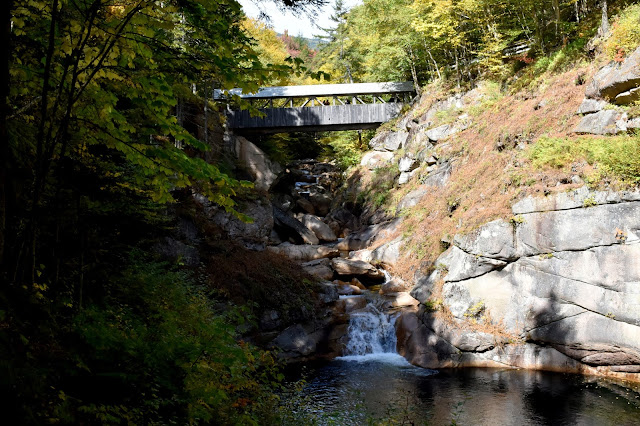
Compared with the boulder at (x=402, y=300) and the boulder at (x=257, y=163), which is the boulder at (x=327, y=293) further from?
the boulder at (x=257, y=163)


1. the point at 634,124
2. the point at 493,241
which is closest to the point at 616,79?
the point at 634,124

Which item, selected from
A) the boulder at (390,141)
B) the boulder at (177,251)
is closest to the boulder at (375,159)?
the boulder at (390,141)

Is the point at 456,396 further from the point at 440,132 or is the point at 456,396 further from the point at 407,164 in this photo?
the point at 407,164

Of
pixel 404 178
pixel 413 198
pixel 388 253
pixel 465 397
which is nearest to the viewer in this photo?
pixel 465 397

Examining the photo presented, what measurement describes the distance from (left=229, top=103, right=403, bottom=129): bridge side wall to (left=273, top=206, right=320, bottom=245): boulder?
19.7ft

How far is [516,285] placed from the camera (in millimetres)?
10922

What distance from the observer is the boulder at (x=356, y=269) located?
51.4ft

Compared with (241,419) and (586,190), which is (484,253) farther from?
(241,419)

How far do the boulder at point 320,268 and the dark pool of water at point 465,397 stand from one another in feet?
15.5

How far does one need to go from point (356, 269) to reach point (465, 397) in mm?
7118

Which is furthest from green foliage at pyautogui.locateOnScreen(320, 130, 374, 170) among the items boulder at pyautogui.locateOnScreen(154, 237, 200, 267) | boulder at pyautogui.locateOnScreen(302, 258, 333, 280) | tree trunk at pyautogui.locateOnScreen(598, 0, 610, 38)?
boulder at pyautogui.locateOnScreen(154, 237, 200, 267)

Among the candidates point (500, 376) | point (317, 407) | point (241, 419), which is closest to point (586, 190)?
point (500, 376)

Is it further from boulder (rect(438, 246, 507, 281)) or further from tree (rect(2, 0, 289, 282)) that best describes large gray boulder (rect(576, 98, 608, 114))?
tree (rect(2, 0, 289, 282))

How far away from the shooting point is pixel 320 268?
15781 mm
